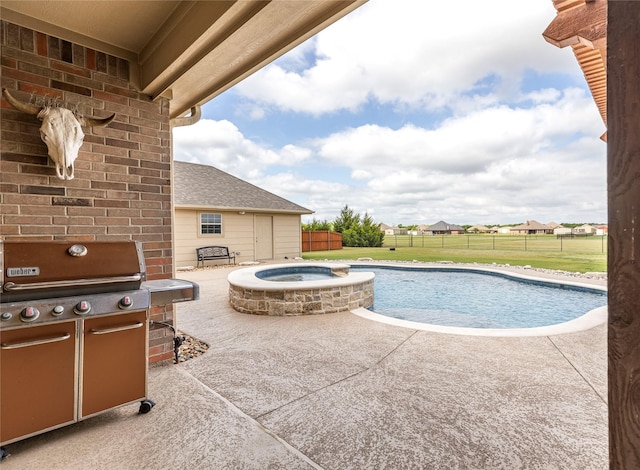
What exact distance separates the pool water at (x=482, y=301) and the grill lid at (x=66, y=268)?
5.71 metres

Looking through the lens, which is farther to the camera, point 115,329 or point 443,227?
point 443,227

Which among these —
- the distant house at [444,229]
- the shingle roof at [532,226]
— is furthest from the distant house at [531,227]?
the distant house at [444,229]

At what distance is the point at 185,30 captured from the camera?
2740mm

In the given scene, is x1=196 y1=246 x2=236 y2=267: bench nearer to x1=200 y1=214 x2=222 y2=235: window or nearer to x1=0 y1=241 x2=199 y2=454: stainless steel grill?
x1=200 y1=214 x2=222 y2=235: window

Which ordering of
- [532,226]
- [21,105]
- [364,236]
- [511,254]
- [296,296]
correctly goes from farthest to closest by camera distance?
[532,226]
[364,236]
[511,254]
[296,296]
[21,105]

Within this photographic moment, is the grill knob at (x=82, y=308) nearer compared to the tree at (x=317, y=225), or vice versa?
the grill knob at (x=82, y=308)

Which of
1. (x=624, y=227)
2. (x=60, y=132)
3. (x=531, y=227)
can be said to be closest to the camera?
(x=624, y=227)

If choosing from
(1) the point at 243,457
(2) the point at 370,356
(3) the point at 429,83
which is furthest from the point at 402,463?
(3) the point at 429,83

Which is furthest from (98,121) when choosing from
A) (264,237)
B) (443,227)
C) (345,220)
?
(443,227)

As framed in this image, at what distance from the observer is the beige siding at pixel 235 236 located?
13367 millimetres

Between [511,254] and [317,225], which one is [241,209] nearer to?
[317,225]

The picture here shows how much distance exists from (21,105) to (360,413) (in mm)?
3904

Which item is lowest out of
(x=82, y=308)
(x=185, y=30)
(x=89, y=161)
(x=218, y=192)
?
(x=82, y=308)

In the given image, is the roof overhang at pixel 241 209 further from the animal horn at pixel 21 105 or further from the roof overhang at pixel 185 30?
the animal horn at pixel 21 105
